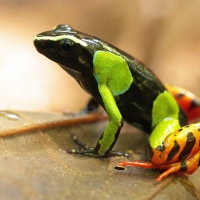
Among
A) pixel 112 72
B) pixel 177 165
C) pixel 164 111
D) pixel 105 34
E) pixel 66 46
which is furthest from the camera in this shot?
pixel 105 34

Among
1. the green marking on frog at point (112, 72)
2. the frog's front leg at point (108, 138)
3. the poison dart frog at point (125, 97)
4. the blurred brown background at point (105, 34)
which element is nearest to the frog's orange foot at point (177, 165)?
the poison dart frog at point (125, 97)

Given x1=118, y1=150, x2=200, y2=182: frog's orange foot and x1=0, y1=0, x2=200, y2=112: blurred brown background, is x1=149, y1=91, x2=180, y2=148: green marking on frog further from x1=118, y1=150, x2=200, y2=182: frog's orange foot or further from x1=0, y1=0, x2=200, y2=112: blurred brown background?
x1=0, y1=0, x2=200, y2=112: blurred brown background

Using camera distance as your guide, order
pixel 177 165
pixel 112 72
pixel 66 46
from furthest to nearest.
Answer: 1. pixel 112 72
2. pixel 66 46
3. pixel 177 165

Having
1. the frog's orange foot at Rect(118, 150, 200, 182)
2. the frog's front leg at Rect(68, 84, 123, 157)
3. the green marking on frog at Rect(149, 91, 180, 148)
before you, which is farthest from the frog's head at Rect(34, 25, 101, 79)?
the frog's orange foot at Rect(118, 150, 200, 182)

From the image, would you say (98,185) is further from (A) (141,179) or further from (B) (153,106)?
(B) (153,106)

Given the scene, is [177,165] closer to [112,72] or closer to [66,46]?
[112,72]

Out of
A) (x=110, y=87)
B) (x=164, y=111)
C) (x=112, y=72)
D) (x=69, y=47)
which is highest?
(x=69, y=47)

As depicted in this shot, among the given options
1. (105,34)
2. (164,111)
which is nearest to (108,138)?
(164,111)
